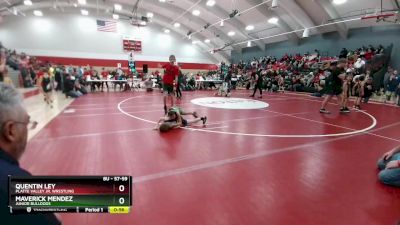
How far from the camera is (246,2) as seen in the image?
58.4 feet

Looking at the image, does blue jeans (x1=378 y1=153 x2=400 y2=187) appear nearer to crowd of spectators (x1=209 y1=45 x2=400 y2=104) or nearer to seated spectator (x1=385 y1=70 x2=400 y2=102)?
crowd of spectators (x1=209 y1=45 x2=400 y2=104)

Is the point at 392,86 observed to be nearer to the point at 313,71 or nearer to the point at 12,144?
the point at 313,71

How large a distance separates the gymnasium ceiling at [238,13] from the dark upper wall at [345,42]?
453mm

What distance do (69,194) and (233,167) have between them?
2.81 meters

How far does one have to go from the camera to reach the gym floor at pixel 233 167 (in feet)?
7.48

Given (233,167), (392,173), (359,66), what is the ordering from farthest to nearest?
1. (359,66)
2. (233,167)
3. (392,173)

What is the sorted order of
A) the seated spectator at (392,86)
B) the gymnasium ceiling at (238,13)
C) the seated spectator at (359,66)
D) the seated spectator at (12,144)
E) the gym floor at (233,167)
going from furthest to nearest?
the gymnasium ceiling at (238,13), the seated spectator at (359,66), the seated spectator at (392,86), the gym floor at (233,167), the seated spectator at (12,144)

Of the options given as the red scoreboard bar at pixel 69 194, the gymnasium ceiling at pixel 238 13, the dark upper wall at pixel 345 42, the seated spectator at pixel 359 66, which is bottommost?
the red scoreboard bar at pixel 69 194

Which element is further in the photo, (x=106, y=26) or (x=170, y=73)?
(x=106, y=26)

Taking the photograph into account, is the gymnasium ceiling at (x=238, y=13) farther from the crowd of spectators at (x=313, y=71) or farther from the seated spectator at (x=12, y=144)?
the seated spectator at (x=12, y=144)

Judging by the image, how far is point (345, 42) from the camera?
16984 millimetres

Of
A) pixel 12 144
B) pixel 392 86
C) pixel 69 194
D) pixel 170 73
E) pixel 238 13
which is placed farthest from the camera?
pixel 238 13

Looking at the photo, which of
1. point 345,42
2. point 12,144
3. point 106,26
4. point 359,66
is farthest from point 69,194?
point 106,26

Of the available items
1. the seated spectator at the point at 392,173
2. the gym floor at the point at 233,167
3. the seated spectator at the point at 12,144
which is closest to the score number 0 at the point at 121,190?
the seated spectator at the point at 12,144
